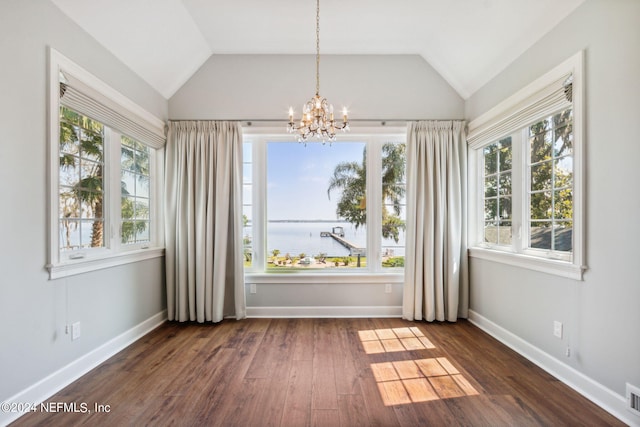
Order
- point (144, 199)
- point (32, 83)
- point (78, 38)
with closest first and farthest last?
point (32, 83) < point (78, 38) < point (144, 199)

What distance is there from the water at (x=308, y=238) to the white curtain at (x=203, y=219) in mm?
509

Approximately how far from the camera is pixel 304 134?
2.66 m

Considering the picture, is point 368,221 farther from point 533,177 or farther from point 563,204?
point 563,204

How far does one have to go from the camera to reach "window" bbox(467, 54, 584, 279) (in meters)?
2.31

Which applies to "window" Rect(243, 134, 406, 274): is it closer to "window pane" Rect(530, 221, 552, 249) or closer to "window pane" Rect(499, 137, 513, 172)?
"window pane" Rect(499, 137, 513, 172)

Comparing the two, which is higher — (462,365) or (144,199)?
(144,199)

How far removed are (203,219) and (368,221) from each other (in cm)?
201

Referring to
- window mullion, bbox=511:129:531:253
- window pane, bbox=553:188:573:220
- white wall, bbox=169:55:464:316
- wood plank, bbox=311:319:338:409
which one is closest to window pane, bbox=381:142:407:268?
white wall, bbox=169:55:464:316

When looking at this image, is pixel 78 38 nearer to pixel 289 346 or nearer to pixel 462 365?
pixel 289 346

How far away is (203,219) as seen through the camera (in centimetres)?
366

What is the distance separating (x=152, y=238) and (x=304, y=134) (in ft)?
7.53

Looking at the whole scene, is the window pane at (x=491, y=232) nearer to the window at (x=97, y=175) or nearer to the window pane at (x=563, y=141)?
the window pane at (x=563, y=141)

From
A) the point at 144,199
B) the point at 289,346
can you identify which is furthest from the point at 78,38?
the point at 289,346

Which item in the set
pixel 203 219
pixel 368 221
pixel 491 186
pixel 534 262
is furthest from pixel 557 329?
pixel 203 219
